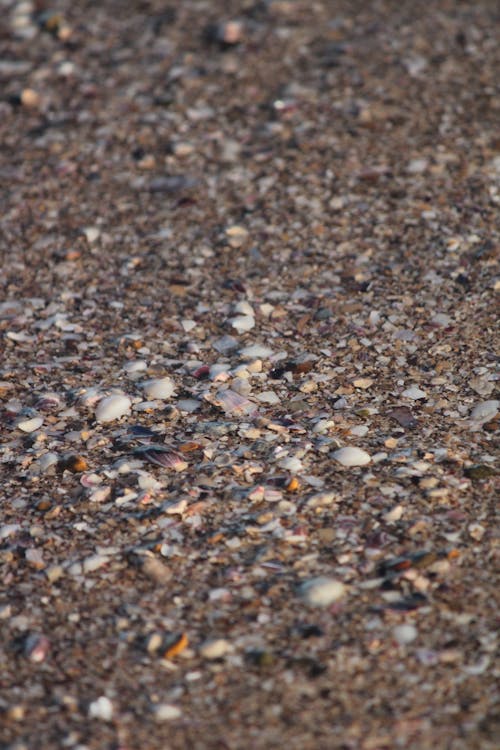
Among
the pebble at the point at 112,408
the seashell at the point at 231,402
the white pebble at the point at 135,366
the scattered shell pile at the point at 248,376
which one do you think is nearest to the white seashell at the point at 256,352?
the scattered shell pile at the point at 248,376

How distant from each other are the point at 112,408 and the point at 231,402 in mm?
461

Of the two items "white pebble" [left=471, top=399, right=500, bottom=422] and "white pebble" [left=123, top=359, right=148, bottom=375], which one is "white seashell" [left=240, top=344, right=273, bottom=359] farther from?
"white pebble" [left=471, top=399, right=500, bottom=422]

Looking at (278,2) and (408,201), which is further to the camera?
(278,2)

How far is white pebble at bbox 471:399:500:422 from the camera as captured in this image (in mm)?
3926

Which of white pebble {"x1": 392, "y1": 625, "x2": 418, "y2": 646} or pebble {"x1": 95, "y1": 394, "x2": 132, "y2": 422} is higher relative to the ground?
white pebble {"x1": 392, "y1": 625, "x2": 418, "y2": 646}

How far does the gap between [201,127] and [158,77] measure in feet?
2.24

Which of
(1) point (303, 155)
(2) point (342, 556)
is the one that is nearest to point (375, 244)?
(1) point (303, 155)

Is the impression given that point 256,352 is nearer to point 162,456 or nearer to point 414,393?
point 414,393

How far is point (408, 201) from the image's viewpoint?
527cm

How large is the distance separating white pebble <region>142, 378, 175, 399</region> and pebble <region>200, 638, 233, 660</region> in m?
1.31

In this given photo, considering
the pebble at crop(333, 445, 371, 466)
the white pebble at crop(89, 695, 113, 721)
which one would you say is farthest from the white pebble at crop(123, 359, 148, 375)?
the white pebble at crop(89, 695, 113, 721)

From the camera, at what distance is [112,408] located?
4039mm

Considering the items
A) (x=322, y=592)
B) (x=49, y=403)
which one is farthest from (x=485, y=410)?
(x=49, y=403)

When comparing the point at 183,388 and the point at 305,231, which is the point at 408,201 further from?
the point at 183,388
